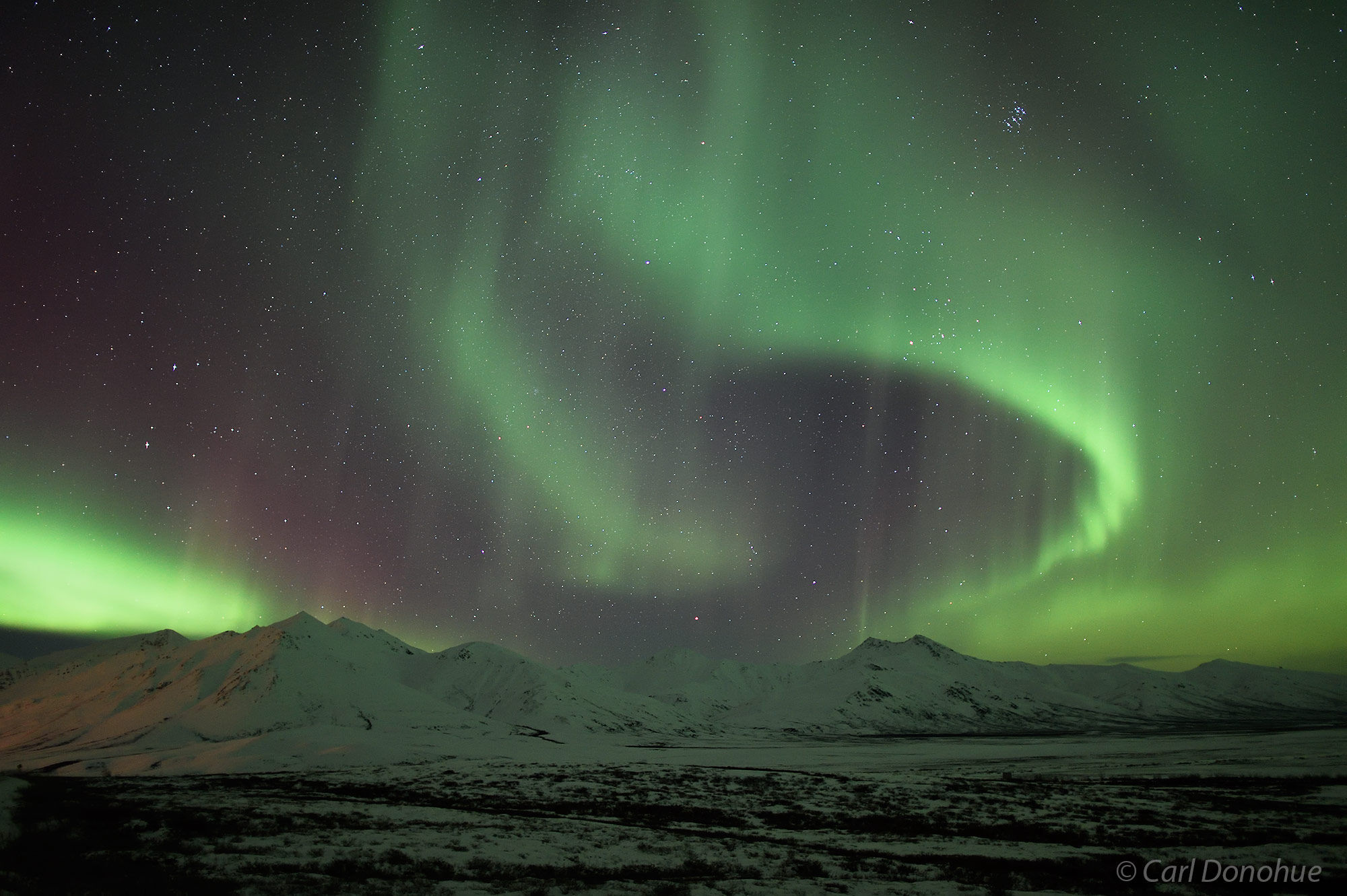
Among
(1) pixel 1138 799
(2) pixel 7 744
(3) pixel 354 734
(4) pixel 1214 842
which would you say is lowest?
(2) pixel 7 744

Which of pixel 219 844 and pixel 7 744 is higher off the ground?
pixel 219 844

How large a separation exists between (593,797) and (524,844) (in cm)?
1969

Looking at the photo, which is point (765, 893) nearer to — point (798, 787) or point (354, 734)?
point (798, 787)

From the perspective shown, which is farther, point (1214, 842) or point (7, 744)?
point (7, 744)

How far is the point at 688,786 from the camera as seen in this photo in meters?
52.0

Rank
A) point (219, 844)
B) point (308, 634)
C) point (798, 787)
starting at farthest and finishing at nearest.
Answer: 1. point (308, 634)
2. point (798, 787)
3. point (219, 844)

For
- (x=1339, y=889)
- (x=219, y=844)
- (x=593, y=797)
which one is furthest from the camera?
(x=593, y=797)

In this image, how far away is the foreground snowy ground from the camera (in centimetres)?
1984

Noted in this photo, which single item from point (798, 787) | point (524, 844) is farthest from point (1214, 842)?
point (798, 787)

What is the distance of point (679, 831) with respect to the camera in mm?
30234

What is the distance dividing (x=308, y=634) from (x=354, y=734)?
292ft

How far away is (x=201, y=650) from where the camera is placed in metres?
184

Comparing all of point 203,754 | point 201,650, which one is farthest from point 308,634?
point 203,754

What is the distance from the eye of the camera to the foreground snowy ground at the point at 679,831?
19.8 m
